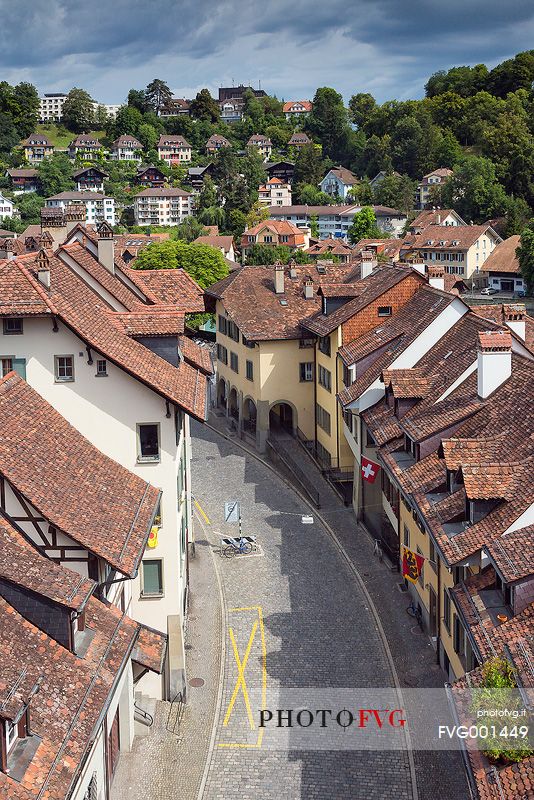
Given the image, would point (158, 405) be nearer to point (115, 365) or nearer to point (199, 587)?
point (115, 365)

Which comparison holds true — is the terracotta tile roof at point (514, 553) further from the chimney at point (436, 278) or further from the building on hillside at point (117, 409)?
the chimney at point (436, 278)

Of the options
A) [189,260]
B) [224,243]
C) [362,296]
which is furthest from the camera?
[224,243]

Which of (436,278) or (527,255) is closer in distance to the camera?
(436,278)

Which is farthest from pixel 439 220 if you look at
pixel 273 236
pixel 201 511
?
pixel 201 511

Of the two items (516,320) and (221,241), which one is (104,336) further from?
(221,241)

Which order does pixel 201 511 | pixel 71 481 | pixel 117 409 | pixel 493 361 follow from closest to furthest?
pixel 71 481
pixel 117 409
pixel 493 361
pixel 201 511

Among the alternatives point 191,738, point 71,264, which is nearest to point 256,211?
point 71,264

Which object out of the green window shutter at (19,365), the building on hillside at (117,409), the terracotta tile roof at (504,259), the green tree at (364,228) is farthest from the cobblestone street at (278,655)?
the green tree at (364,228)
